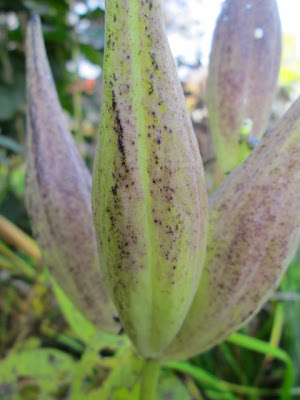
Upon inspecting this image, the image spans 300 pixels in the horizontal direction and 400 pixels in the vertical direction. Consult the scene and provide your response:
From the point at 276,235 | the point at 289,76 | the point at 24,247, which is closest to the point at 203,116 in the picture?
the point at 24,247

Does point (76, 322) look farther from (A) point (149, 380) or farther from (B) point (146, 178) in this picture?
(B) point (146, 178)

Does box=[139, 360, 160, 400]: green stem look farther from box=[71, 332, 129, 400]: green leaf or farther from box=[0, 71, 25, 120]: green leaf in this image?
box=[0, 71, 25, 120]: green leaf

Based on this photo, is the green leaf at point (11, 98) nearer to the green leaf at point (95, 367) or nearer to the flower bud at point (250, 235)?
the green leaf at point (95, 367)

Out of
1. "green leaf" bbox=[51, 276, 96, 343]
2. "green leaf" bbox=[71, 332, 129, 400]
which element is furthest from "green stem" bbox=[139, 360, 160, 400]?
"green leaf" bbox=[51, 276, 96, 343]

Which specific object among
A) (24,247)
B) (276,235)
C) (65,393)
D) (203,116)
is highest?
(203,116)

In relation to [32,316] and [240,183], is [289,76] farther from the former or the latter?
[240,183]

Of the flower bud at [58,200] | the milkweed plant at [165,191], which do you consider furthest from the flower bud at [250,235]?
the flower bud at [58,200]
